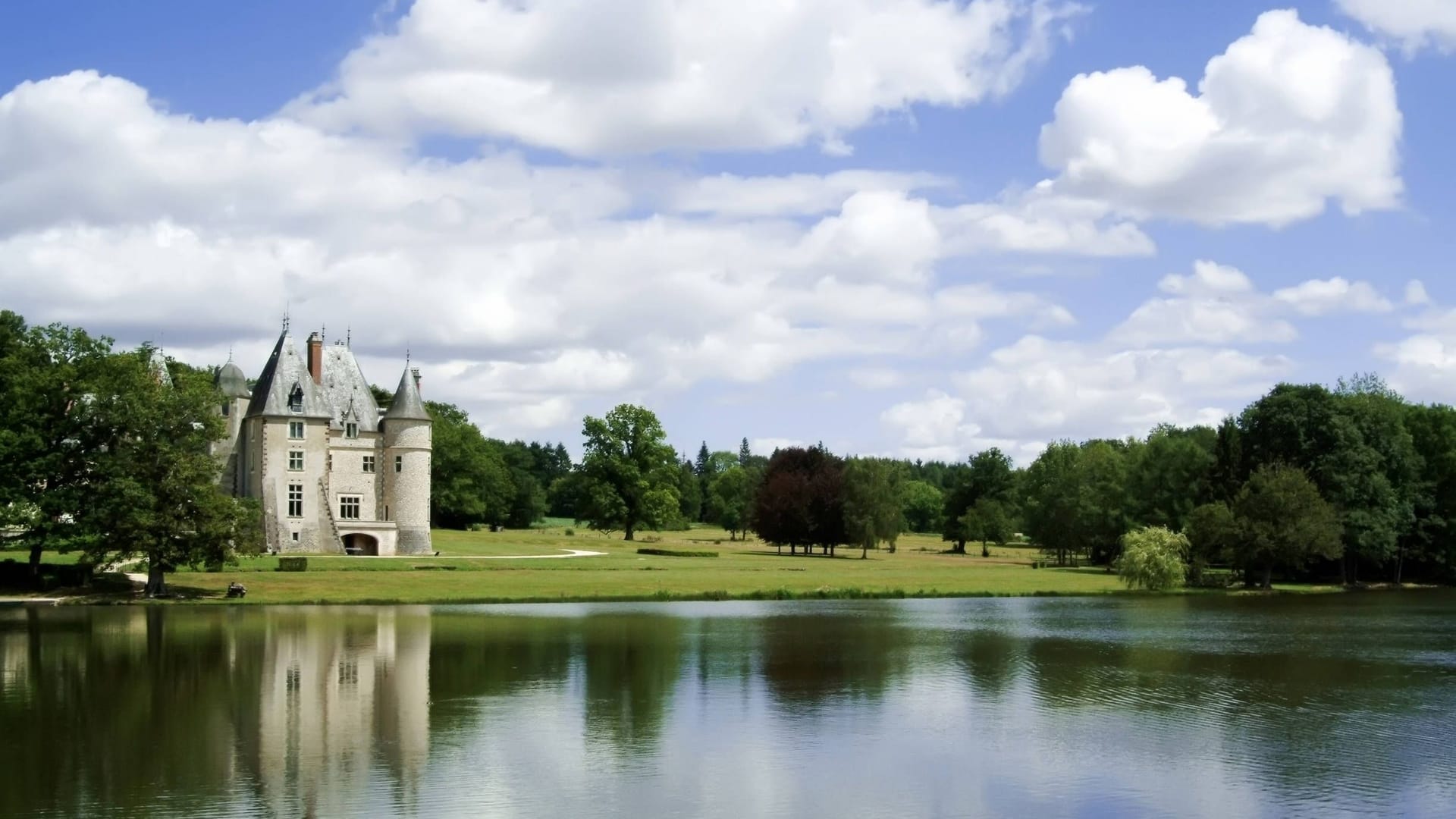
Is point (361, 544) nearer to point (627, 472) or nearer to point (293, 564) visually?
point (293, 564)

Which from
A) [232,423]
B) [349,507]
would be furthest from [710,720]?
[232,423]

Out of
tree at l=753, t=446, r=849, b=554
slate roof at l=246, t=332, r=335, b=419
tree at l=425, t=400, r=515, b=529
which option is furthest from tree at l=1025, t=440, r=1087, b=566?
slate roof at l=246, t=332, r=335, b=419

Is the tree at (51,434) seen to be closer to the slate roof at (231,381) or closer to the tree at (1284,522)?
the slate roof at (231,381)

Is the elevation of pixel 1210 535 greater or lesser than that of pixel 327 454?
lesser

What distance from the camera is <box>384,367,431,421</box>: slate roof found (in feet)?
234

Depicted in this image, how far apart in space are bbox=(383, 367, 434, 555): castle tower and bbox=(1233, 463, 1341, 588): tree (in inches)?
1587

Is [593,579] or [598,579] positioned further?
[598,579]

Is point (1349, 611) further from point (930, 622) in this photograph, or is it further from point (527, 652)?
point (527, 652)

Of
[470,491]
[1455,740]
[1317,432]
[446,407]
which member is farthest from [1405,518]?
[446,407]

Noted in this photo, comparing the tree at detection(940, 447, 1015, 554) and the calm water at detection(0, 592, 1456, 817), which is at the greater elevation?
the tree at detection(940, 447, 1015, 554)

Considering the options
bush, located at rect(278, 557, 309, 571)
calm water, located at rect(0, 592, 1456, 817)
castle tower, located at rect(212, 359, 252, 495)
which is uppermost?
castle tower, located at rect(212, 359, 252, 495)

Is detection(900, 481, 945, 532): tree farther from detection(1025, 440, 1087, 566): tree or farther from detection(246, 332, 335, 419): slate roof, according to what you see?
detection(246, 332, 335, 419): slate roof

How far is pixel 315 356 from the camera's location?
232ft

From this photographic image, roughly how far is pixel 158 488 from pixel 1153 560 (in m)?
41.3
